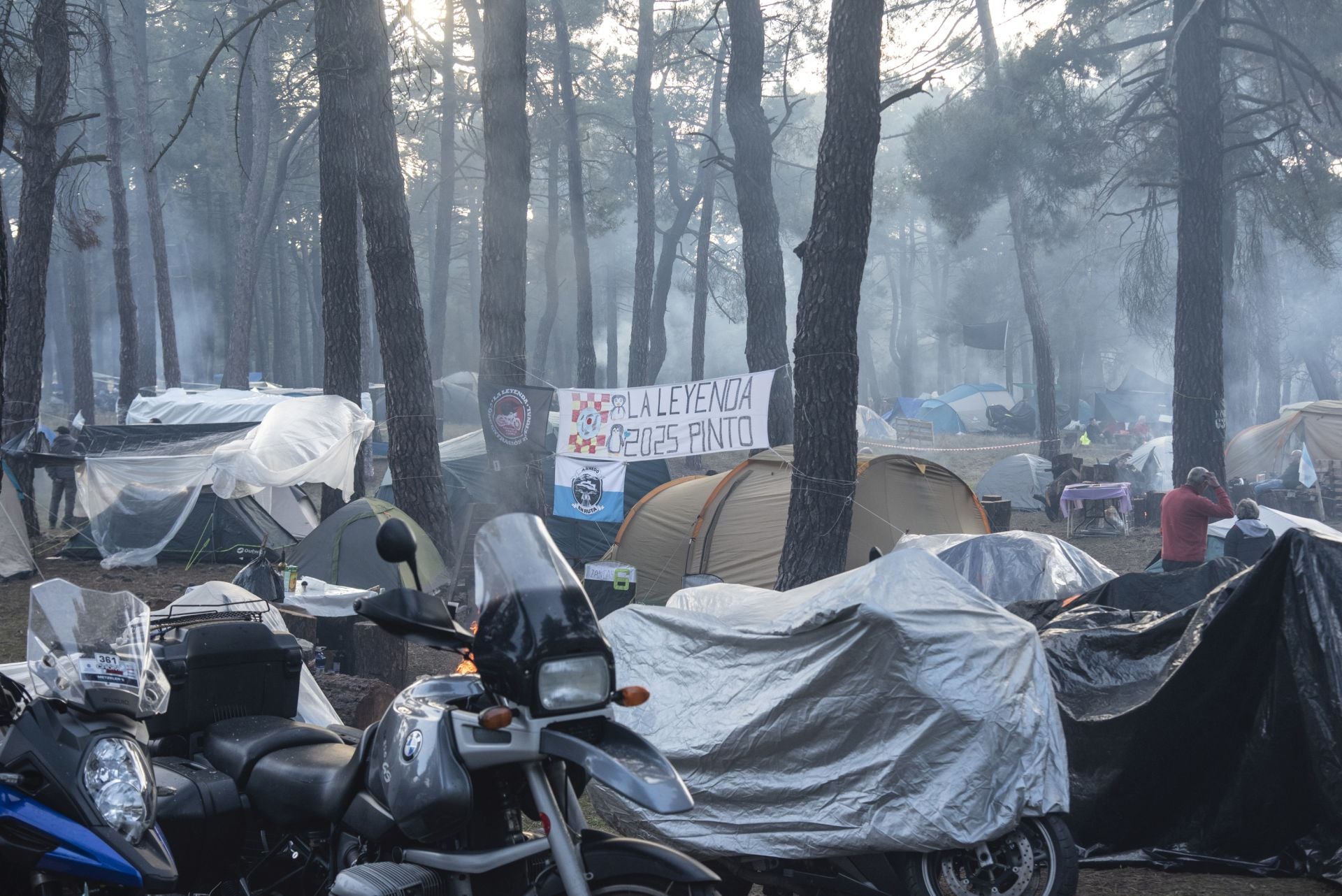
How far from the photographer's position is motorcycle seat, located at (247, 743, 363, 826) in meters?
3.13

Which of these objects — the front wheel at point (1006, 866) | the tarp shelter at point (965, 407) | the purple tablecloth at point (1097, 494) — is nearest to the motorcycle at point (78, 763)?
the front wheel at point (1006, 866)

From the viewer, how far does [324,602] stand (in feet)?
26.1

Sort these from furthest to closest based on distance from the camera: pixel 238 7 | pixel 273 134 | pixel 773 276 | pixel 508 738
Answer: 1. pixel 273 134
2. pixel 238 7
3. pixel 773 276
4. pixel 508 738

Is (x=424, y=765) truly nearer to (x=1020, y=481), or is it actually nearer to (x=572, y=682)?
(x=572, y=682)

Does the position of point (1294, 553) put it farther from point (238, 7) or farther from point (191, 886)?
point (238, 7)

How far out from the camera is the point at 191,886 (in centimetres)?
339

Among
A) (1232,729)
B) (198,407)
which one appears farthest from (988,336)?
(1232,729)

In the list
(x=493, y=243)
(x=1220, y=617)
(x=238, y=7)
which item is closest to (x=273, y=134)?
(x=238, y=7)

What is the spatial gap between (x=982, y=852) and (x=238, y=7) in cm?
3153

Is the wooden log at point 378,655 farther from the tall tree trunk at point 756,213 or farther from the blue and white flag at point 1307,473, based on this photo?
the blue and white flag at point 1307,473

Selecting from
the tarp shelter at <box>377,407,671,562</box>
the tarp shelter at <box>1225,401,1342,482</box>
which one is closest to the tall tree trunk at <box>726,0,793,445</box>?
the tarp shelter at <box>377,407,671,562</box>

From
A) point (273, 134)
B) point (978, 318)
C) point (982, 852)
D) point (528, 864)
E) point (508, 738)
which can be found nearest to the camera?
point (508, 738)

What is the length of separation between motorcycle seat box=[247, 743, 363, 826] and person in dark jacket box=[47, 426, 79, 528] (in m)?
13.1

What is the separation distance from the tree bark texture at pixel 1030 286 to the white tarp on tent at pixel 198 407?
15326 mm
